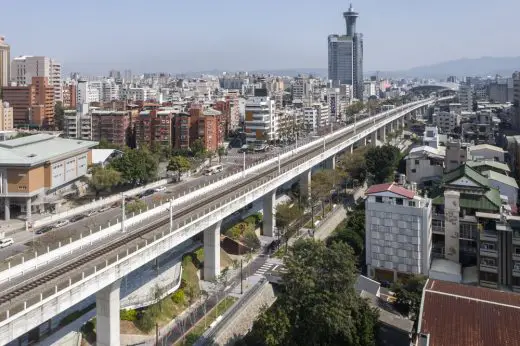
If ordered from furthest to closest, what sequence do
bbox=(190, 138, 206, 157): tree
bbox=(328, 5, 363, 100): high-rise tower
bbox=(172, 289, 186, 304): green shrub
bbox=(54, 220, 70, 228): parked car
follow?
bbox=(328, 5, 363, 100): high-rise tower, bbox=(190, 138, 206, 157): tree, bbox=(54, 220, 70, 228): parked car, bbox=(172, 289, 186, 304): green shrub

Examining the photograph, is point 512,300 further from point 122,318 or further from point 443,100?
point 443,100

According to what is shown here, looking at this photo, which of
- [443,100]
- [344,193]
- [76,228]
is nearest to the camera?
[76,228]

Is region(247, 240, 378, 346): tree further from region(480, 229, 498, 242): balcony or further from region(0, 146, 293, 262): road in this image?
region(0, 146, 293, 262): road

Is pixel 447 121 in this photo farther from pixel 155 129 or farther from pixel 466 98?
pixel 155 129

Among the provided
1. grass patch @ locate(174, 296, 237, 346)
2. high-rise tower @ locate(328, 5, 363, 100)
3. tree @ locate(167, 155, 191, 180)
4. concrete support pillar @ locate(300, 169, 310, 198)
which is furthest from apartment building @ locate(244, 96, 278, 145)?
high-rise tower @ locate(328, 5, 363, 100)

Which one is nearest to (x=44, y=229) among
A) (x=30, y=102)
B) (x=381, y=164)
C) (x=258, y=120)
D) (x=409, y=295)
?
(x=409, y=295)

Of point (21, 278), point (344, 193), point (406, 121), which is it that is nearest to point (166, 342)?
point (21, 278)

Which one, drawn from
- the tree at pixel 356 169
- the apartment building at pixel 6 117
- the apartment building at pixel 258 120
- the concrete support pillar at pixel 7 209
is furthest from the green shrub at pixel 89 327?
the apartment building at pixel 6 117
